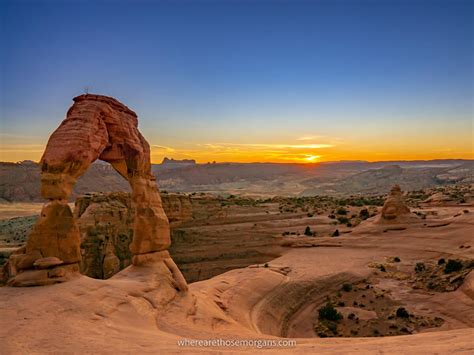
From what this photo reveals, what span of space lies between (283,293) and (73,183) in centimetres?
1317

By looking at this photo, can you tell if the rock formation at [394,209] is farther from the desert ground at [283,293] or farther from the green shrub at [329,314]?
the green shrub at [329,314]

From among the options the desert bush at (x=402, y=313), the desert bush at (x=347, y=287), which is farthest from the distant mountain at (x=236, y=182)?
the desert bush at (x=402, y=313)

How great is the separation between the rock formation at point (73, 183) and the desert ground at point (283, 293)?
0.78 meters

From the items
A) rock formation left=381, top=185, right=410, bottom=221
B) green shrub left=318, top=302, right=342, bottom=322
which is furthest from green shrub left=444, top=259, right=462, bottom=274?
rock formation left=381, top=185, right=410, bottom=221

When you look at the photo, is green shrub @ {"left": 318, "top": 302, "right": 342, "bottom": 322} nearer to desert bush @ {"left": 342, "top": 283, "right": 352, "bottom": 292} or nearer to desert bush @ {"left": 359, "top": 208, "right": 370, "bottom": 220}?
desert bush @ {"left": 342, "top": 283, "right": 352, "bottom": 292}

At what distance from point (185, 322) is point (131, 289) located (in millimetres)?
2159

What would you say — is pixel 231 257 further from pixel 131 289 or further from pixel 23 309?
pixel 23 309

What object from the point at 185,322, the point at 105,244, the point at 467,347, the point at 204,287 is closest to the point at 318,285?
the point at 204,287

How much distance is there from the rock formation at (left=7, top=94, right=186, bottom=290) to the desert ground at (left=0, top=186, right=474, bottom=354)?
78cm

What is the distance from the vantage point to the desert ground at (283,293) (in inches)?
355

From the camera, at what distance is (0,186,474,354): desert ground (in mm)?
9023

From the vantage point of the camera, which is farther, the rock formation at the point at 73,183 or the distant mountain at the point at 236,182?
the distant mountain at the point at 236,182

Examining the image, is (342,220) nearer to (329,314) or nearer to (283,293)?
(283,293)

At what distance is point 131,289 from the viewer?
12695 mm
